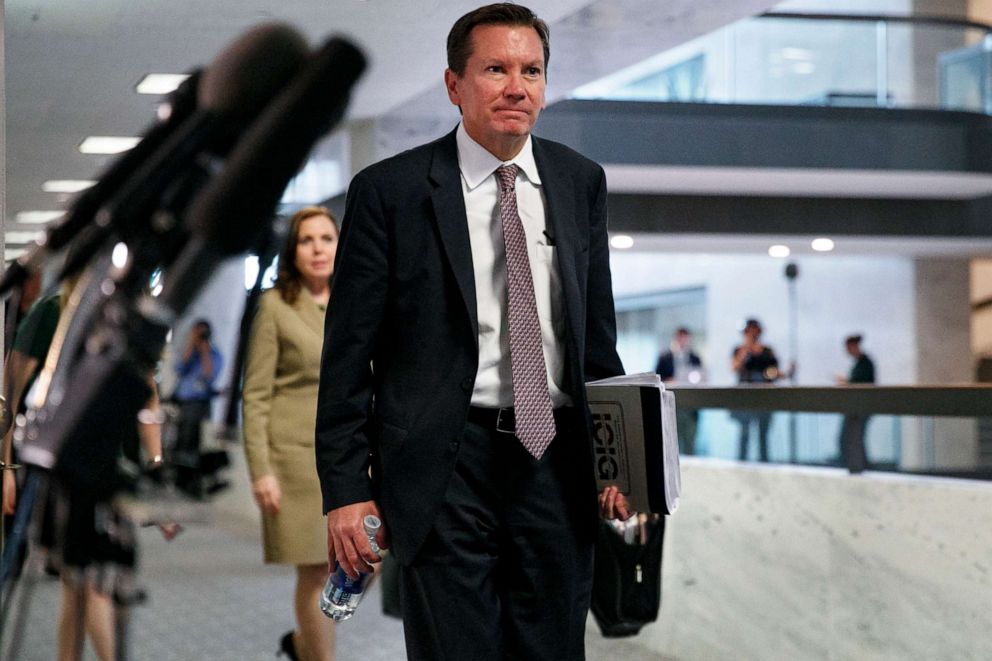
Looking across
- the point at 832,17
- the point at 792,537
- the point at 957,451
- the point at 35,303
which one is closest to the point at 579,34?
the point at 792,537

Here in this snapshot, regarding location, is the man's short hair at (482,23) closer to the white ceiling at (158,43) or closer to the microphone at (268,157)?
the white ceiling at (158,43)

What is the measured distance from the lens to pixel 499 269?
1.95 metres

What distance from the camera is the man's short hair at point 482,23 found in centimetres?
189

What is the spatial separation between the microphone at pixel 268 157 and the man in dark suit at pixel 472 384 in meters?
1.19

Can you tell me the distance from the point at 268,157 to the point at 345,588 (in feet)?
4.58

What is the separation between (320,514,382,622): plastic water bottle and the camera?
1890 millimetres

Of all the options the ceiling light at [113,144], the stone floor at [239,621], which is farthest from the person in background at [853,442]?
the ceiling light at [113,144]

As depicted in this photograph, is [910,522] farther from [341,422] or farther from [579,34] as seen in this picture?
[579,34]

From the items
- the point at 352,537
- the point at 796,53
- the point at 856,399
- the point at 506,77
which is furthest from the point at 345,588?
the point at 796,53

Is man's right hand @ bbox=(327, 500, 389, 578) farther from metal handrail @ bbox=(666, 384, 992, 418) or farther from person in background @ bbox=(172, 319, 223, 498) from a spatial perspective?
metal handrail @ bbox=(666, 384, 992, 418)

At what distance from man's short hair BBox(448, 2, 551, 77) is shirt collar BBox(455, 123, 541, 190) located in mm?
111

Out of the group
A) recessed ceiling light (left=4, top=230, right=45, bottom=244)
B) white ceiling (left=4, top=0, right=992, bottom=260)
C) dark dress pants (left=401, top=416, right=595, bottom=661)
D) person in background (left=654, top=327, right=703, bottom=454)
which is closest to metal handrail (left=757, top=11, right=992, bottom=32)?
person in background (left=654, top=327, right=703, bottom=454)

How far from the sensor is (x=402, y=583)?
6.46 ft

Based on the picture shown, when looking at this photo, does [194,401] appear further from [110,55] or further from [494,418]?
[110,55]
